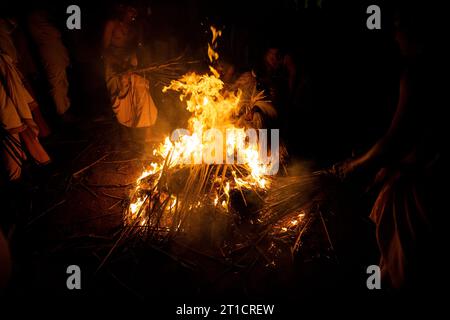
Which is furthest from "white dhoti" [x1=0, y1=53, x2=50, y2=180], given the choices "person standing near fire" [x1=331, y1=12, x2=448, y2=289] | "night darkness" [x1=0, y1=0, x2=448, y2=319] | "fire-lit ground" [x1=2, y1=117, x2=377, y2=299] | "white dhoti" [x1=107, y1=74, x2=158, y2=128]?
"person standing near fire" [x1=331, y1=12, x2=448, y2=289]

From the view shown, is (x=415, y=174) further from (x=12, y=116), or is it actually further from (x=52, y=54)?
(x=52, y=54)

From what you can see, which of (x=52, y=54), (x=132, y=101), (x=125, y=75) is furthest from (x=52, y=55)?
(x=132, y=101)

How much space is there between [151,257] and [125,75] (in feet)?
14.1

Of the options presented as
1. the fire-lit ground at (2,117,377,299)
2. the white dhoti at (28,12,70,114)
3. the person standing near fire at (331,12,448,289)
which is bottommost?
the fire-lit ground at (2,117,377,299)

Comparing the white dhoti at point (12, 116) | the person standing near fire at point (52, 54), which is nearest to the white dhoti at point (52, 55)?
the person standing near fire at point (52, 54)

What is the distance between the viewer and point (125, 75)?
6.46 meters

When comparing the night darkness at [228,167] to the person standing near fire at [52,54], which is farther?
the person standing near fire at [52,54]

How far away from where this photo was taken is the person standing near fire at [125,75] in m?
6.29

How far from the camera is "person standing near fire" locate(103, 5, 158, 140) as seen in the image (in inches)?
248

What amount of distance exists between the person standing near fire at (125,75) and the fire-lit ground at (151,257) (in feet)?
7.22

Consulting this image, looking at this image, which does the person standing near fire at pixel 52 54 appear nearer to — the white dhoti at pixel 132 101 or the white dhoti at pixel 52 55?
the white dhoti at pixel 52 55

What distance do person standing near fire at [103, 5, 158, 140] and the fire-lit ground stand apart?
7.22 ft

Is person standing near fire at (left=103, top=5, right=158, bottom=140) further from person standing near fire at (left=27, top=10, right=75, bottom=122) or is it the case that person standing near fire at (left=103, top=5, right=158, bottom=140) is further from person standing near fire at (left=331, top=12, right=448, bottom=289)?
person standing near fire at (left=331, top=12, right=448, bottom=289)
